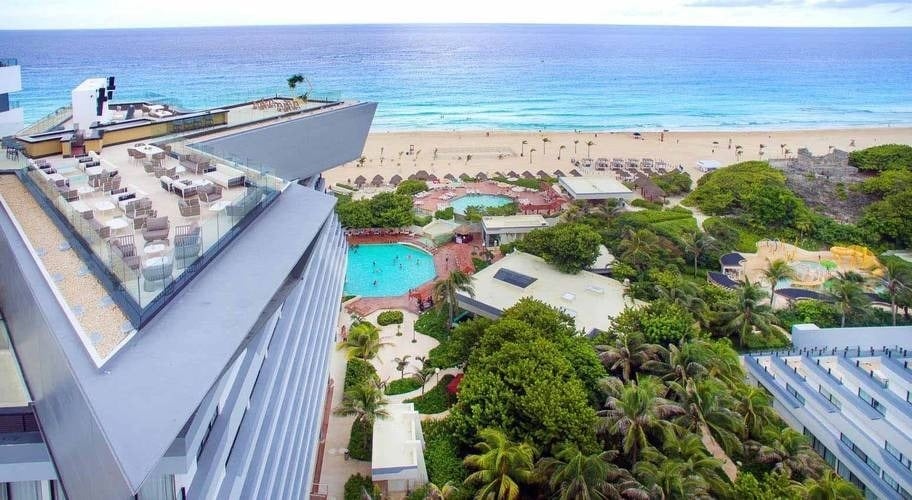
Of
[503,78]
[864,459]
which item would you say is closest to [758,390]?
[864,459]

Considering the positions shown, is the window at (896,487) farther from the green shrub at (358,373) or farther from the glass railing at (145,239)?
the glass railing at (145,239)

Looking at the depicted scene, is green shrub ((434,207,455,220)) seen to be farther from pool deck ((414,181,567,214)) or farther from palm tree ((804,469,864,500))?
palm tree ((804,469,864,500))

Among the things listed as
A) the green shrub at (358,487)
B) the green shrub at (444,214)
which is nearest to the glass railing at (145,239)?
the green shrub at (358,487)

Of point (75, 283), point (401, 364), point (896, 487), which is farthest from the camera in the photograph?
point (401, 364)

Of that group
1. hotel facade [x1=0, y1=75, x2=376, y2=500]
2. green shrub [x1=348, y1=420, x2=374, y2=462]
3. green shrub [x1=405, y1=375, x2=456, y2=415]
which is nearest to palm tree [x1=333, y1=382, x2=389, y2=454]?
green shrub [x1=348, y1=420, x2=374, y2=462]

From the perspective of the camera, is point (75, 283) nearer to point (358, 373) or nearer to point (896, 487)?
point (358, 373)

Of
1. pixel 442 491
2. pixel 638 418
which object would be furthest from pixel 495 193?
pixel 442 491

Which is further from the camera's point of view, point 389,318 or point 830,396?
point 389,318
